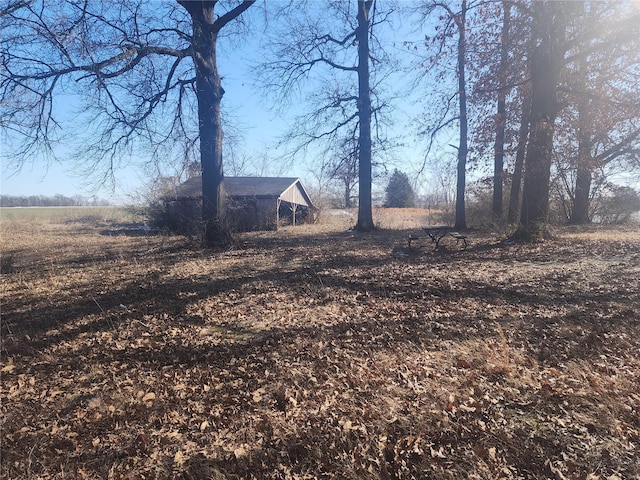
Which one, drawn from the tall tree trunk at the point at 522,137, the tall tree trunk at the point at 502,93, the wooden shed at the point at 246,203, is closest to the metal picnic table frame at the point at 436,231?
the tall tree trunk at the point at 522,137

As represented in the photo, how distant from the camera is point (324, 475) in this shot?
226 centimetres

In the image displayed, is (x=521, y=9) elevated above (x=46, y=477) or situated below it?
above

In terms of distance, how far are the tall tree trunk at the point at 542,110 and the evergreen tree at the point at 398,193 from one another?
41.4m

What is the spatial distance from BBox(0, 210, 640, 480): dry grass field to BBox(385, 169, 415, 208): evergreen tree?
150 feet

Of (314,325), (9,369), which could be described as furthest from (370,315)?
(9,369)

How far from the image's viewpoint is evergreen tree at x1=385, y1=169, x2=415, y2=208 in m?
51.8

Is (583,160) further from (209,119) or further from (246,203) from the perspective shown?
(246,203)

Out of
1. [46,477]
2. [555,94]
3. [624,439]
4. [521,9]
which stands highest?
[521,9]

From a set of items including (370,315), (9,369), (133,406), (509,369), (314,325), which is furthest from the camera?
(370,315)

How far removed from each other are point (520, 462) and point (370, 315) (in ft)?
9.57

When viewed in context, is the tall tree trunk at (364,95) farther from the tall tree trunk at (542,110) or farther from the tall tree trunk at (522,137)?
the tall tree trunk at (542,110)

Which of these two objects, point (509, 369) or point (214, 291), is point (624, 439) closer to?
point (509, 369)

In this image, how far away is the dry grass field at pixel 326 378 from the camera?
238 cm

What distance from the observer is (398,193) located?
52.2 metres
